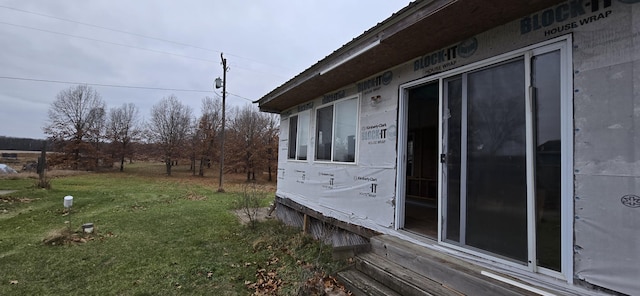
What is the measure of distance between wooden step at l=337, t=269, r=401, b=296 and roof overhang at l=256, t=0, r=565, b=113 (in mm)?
2580

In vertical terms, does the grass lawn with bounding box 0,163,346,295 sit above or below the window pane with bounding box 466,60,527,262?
below

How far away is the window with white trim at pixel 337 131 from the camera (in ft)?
15.0

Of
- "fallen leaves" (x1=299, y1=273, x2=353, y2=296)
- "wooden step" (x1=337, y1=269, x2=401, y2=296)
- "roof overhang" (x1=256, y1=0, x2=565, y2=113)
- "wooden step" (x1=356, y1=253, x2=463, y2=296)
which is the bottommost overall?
"fallen leaves" (x1=299, y1=273, x2=353, y2=296)

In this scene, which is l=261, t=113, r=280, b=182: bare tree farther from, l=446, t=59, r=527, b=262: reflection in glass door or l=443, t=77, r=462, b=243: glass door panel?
l=446, t=59, r=527, b=262: reflection in glass door

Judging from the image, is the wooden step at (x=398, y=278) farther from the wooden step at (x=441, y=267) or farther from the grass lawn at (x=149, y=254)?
the grass lawn at (x=149, y=254)

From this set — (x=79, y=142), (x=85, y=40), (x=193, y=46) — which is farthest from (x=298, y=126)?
(x=79, y=142)

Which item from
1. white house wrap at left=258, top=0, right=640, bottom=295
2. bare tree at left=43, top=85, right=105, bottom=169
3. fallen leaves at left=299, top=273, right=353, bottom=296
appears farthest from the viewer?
bare tree at left=43, top=85, right=105, bottom=169

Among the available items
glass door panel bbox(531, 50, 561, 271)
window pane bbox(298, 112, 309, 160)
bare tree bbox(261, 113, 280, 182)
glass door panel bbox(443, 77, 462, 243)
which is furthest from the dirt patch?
bare tree bbox(261, 113, 280, 182)

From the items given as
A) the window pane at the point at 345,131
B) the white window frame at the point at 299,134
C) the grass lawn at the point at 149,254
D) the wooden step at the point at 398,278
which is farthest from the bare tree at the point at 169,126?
the wooden step at the point at 398,278

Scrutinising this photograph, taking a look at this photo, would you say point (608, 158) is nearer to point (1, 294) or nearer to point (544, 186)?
point (544, 186)

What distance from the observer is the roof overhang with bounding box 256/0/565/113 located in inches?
89.1

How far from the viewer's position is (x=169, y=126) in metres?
23.4

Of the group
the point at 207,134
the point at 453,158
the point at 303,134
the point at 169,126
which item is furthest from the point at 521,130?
the point at 169,126

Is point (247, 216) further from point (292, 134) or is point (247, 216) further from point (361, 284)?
point (361, 284)
